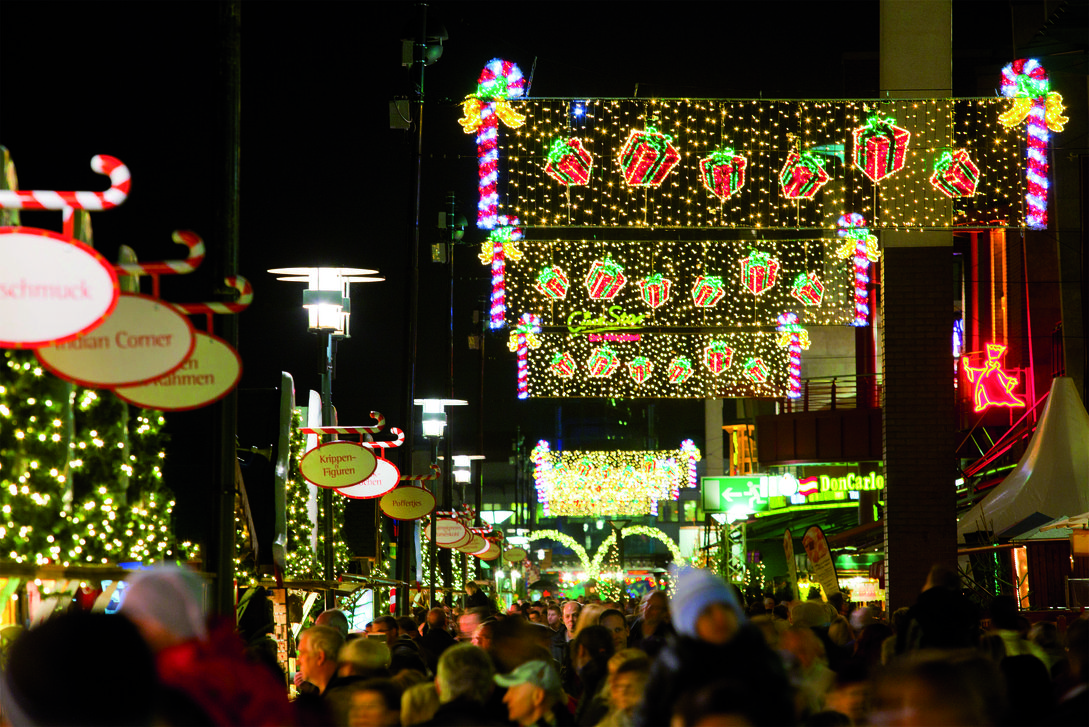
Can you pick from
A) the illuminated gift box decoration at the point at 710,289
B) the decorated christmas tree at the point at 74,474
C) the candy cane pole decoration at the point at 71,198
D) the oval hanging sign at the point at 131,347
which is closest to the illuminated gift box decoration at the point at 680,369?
the illuminated gift box decoration at the point at 710,289

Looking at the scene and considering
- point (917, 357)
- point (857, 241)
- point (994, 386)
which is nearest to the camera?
point (857, 241)

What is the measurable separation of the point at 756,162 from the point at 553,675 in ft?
33.3

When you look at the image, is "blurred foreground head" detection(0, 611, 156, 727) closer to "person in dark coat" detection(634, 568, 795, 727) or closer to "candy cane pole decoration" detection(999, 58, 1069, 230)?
"person in dark coat" detection(634, 568, 795, 727)

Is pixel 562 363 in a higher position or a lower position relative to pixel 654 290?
lower

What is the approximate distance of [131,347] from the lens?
269 inches

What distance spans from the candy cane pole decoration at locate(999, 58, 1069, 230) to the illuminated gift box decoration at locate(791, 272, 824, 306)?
9.08ft

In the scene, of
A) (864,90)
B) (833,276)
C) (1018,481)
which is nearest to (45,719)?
(833,276)

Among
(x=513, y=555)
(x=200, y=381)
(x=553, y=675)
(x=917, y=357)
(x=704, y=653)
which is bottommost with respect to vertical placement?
(x=513, y=555)

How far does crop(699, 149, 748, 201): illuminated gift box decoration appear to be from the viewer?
15.2m

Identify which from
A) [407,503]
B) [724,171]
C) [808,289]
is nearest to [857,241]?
[724,171]

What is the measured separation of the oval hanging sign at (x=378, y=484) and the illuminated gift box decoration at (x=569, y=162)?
16.3ft

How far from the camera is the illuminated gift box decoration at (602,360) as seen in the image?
721 inches

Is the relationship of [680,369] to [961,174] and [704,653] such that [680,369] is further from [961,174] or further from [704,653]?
[704,653]

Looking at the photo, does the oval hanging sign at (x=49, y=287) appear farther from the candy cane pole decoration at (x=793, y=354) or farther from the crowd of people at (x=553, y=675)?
the candy cane pole decoration at (x=793, y=354)
